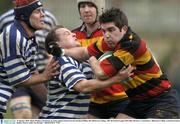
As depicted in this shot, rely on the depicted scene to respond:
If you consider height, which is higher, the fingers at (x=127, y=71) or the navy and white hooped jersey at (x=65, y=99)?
the fingers at (x=127, y=71)

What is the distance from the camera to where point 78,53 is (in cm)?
900

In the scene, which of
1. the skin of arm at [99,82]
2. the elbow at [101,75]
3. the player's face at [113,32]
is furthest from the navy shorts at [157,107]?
the player's face at [113,32]

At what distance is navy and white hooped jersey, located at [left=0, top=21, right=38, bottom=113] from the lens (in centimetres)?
880

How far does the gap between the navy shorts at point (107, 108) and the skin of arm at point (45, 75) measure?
73cm

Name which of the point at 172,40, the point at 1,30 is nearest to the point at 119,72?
the point at 1,30

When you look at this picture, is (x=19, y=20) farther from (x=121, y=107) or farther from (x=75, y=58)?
(x=121, y=107)

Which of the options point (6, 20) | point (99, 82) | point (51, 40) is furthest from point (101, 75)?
point (6, 20)


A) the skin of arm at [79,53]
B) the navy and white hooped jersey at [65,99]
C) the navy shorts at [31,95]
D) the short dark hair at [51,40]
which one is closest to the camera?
the navy and white hooped jersey at [65,99]

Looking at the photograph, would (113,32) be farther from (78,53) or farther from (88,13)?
(88,13)

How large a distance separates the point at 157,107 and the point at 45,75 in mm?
1023

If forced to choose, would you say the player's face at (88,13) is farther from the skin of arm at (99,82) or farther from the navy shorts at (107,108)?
the skin of arm at (99,82)

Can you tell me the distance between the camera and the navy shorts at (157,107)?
872 cm

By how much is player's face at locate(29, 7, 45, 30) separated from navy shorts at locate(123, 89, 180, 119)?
1107mm

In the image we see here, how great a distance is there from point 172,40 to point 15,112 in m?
5.73
